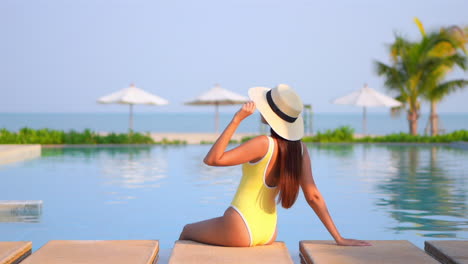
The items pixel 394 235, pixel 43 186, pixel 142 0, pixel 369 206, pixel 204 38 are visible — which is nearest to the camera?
pixel 394 235

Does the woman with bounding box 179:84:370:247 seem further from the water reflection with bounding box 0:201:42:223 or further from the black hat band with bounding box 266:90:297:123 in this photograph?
the water reflection with bounding box 0:201:42:223

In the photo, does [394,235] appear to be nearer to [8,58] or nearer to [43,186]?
[43,186]

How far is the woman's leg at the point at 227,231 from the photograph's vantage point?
4238 mm

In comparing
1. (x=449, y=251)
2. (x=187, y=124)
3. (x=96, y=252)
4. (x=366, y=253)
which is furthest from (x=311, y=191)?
(x=187, y=124)

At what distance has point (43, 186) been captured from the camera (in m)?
10.8

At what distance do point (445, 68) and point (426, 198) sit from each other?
54.6 feet

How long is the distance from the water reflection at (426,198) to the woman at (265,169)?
3058 mm

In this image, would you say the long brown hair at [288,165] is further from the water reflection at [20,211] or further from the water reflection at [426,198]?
the water reflection at [20,211]

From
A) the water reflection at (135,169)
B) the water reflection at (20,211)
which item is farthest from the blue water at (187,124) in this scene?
the water reflection at (20,211)

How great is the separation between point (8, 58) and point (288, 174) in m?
47.3

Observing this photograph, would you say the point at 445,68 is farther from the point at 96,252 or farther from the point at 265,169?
the point at 96,252

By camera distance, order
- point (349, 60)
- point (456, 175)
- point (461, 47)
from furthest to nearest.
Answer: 1. point (349, 60)
2. point (461, 47)
3. point (456, 175)

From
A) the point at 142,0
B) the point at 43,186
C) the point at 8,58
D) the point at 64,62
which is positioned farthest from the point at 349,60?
the point at 43,186

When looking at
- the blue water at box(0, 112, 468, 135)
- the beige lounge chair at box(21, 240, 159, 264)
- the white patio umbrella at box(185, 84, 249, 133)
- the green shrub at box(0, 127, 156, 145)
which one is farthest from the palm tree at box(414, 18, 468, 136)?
the beige lounge chair at box(21, 240, 159, 264)
